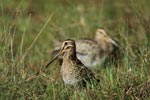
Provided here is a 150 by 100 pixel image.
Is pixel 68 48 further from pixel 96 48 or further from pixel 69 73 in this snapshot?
pixel 96 48

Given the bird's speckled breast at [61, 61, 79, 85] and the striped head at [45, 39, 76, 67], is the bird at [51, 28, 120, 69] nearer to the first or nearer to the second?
the striped head at [45, 39, 76, 67]

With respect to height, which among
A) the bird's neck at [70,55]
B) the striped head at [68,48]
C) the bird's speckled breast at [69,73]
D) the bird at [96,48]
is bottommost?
the bird at [96,48]

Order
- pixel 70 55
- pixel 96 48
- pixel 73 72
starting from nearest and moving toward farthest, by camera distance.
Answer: pixel 73 72
pixel 70 55
pixel 96 48

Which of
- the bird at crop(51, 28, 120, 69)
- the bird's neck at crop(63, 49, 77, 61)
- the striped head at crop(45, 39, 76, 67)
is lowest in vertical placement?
the bird at crop(51, 28, 120, 69)

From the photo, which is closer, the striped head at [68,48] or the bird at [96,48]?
the striped head at [68,48]

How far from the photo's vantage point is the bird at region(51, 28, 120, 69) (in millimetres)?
9484

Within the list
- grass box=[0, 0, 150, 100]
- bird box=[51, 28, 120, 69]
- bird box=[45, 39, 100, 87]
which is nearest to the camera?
grass box=[0, 0, 150, 100]

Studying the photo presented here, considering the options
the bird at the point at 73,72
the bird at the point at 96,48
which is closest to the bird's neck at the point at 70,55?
the bird at the point at 73,72

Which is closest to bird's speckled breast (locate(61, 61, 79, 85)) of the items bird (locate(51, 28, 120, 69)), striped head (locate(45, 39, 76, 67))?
striped head (locate(45, 39, 76, 67))

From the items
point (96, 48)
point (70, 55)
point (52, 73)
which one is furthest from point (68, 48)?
point (96, 48)

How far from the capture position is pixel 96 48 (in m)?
9.95

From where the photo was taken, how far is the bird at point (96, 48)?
9484 mm

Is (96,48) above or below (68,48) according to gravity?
below

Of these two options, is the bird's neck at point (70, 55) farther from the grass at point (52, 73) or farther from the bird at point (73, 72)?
the grass at point (52, 73)
